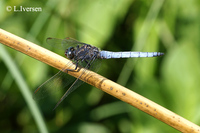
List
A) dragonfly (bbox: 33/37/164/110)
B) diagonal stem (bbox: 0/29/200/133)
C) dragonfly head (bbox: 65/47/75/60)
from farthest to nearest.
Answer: dragonfly head (bbox: 65/47/75/60) < dragonfly (bbox: 33/37/164/110) < diagonal stem (bbox: 0/29/200/133)

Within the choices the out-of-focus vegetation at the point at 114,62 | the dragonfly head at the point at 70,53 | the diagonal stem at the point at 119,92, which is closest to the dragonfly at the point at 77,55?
the dragonfly head at the point at 70,53

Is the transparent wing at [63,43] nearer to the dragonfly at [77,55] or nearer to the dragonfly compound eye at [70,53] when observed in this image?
the dragonfly at [77,55]

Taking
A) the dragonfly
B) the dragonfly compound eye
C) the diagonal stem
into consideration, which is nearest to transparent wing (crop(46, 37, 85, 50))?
the dragonfly

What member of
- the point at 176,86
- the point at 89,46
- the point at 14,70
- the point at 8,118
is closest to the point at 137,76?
the point at 176,86

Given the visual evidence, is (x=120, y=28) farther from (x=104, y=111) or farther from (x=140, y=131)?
(x=140, y=131)

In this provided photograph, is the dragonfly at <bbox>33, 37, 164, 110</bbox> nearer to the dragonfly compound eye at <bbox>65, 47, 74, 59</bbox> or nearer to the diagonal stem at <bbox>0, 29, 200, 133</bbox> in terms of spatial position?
the dragonfly compound eye at <bbox>65, 47, 74, 59</bbox>

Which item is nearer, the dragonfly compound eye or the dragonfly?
the dragonfly

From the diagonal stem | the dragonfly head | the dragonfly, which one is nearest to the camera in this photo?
the diagonal stem
